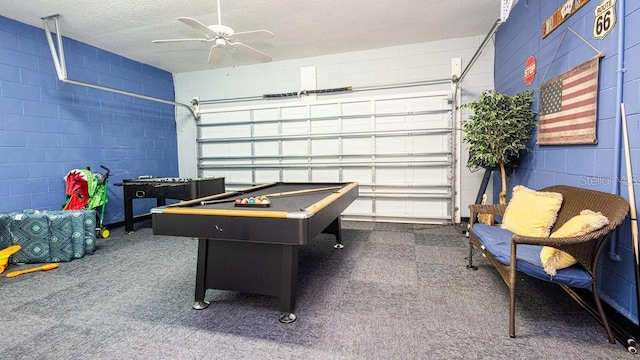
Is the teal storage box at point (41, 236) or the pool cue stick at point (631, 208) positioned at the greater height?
the pool cue stick at point (631, 208)

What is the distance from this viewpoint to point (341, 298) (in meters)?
2.40

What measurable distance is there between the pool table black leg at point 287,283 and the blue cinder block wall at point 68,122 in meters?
3.97

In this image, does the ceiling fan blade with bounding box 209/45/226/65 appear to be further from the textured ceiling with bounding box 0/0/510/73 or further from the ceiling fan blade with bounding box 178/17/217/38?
the textured ceiling with bounding box 0/0/510/73

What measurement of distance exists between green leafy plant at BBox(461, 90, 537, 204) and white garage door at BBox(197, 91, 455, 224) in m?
1.38

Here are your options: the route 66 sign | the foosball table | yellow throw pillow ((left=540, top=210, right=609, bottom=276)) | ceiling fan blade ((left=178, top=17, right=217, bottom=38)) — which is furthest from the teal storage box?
the route 66 sign

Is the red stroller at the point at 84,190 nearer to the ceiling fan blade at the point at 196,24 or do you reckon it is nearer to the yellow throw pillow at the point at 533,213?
the ceiling fan blade at the point at 196,24

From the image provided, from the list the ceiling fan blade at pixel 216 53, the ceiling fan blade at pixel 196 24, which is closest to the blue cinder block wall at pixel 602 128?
the ceiling fan blade at pixel 196 24

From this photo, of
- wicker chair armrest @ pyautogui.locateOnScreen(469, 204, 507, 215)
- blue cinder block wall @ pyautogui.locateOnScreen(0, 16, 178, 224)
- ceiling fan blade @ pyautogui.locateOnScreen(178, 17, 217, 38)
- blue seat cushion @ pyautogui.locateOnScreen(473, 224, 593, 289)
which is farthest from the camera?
blue cinder block wall @ pyautogui.locateOnScreen(0, 16, 178, 224)

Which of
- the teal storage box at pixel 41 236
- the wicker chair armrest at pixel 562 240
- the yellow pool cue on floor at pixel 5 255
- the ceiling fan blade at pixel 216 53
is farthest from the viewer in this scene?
the teal storage box at pixel 41 236

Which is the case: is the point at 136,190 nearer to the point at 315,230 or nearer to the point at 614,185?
the point at 315,230

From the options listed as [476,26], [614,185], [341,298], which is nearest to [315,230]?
[341,298]

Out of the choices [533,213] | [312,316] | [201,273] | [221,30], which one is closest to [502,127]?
[533,213]

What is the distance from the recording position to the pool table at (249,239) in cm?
188

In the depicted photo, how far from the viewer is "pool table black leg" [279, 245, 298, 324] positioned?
2.07 metres
